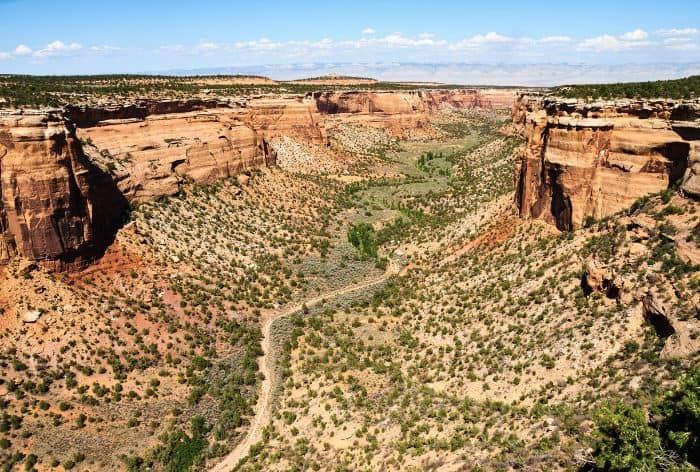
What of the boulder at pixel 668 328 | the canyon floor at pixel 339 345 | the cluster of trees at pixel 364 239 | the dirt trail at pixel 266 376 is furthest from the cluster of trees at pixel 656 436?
the cluster of trees at pixel 364 239

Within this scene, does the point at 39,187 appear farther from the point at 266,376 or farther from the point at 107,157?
the point at 266,376

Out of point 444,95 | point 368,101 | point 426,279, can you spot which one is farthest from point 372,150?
point 444,95

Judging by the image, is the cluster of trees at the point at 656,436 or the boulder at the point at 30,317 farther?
the boulder at the point at 30,317

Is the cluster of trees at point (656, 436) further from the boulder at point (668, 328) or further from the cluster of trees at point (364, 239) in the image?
the cluster of trees at point (364, 239)

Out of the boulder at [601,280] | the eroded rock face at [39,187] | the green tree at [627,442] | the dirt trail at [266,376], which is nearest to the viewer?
the green tree at [627,442]

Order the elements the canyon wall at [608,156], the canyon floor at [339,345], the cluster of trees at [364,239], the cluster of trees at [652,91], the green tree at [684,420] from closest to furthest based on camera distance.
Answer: the green tree at [684,420] < the canyon floor at [339,345] < the canyon wall at [608,156] < the cluster of trees at [652,91] < the cluster of trees at [364,239]

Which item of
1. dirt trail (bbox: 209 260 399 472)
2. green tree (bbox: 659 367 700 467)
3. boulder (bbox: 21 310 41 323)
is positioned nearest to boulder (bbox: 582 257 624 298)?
green tree (bbox: 659 367 700 467)
